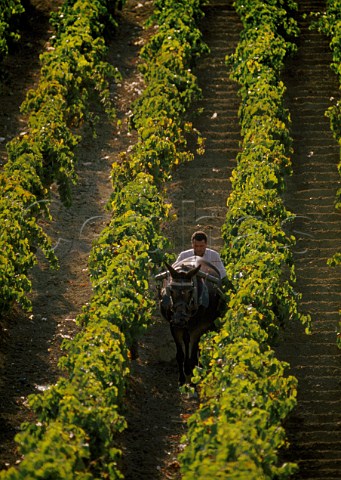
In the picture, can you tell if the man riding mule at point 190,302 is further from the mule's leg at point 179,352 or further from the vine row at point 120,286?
the vine row at point 120,286

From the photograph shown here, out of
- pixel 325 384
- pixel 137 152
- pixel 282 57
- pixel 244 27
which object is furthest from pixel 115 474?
pixel 244 27

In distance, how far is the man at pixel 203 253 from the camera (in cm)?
2270

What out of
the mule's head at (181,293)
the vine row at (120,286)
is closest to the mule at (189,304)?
the mule's head at (181,293)

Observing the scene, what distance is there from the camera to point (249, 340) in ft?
67.6

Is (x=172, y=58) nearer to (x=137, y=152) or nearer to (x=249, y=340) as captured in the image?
(x=137, y=152)

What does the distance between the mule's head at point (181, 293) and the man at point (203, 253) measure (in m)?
1.48

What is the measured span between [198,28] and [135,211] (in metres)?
9.07

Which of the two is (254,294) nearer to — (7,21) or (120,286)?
(120,286)

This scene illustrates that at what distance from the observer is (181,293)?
21.2m

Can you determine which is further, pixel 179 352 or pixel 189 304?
pixel 179 352

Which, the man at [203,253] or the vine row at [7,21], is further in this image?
the vine row at [7,21]

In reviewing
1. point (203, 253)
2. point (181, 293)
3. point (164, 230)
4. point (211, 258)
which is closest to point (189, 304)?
point (181, 293)

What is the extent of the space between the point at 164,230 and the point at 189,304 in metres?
5.17

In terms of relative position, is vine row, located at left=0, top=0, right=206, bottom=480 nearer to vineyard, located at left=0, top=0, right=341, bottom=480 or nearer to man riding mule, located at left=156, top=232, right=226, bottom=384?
vineyard, located at left=0, top=0, right=341, bottom=480
